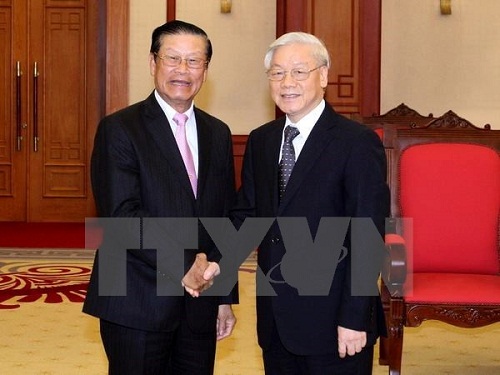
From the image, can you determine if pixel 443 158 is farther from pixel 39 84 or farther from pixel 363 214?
pixel 39 84

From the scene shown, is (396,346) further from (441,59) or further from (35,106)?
(35,106)

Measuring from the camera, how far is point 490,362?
457 cm

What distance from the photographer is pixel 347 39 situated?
8.54 metres

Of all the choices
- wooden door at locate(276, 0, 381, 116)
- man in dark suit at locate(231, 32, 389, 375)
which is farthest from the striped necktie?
wooden door at locate(276, 0, 381, 116)

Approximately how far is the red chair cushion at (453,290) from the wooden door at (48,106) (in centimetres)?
643

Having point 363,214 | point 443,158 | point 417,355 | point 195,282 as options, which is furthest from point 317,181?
point 417,355

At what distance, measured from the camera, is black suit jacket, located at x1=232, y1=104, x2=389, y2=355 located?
2.50 meters

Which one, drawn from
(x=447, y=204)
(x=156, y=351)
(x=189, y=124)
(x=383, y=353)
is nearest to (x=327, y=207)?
(x=189, y=124)

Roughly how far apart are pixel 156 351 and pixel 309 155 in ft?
2.52

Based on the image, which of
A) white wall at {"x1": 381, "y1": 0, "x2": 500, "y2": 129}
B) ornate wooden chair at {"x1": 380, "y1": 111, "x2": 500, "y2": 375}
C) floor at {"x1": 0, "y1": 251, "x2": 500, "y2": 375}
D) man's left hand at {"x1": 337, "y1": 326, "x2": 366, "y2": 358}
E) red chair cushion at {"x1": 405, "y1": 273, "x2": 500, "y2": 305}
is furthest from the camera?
white wall at {"x1": 381, "y1": 0, "x2": 500, "y2": 129}

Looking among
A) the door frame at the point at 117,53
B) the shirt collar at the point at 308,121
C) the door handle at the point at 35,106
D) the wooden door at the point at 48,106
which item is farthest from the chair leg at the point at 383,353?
the door handle at the point at 35,106

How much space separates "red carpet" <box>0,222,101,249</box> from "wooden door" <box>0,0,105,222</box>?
0.28 metres

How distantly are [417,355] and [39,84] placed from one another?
6.45 m

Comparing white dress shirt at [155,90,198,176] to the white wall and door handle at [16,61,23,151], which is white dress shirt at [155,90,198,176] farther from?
door handle at [16,61,23,151]
